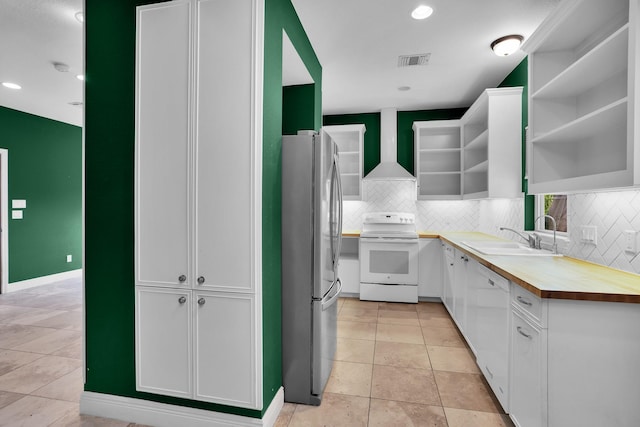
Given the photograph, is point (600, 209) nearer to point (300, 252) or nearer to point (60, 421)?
point (300, 252)

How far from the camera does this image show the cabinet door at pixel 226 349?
181cm

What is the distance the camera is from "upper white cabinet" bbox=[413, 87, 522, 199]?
345 cm

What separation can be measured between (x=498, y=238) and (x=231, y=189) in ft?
10.8

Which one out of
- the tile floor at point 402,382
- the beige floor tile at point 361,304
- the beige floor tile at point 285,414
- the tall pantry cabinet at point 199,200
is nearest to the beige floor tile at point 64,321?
the tall pantry cabinet at point 199,200

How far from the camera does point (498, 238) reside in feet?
12.7

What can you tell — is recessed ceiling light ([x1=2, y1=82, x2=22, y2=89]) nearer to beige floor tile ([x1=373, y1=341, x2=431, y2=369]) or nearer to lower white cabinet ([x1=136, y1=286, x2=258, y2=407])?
lower white cabinet ([x1=136, y1=286, x2=258, y2=407])

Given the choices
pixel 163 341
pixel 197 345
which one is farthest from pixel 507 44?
pixel 163 341

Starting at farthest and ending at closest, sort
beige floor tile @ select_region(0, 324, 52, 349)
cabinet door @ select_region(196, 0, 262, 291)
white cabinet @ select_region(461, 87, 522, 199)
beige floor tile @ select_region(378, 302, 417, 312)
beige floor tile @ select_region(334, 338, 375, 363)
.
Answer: beige floor tile @ select_region(378, 302, 417, 312), white cabinet @ select_region(461, 87, 522, 199), beige floor tile @ select_region(0, 324, 52, 349), beige floor tile @ select_region(334, 338, 375, 363), cabinet door @ select_region(196, 0, 262, 291)

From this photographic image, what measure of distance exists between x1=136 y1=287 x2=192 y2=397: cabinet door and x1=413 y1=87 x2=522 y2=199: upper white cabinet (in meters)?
3.16

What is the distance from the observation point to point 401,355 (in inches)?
115

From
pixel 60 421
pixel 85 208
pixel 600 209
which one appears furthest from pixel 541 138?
pixel 60 421

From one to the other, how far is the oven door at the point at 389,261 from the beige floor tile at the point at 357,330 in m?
0.92

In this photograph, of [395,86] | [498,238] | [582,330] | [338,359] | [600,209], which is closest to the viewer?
[582,330]

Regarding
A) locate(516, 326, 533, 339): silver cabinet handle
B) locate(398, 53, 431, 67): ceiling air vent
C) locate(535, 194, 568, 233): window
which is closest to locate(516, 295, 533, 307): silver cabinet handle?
locate(516, 326, 533, 339): silver cabinet handle
